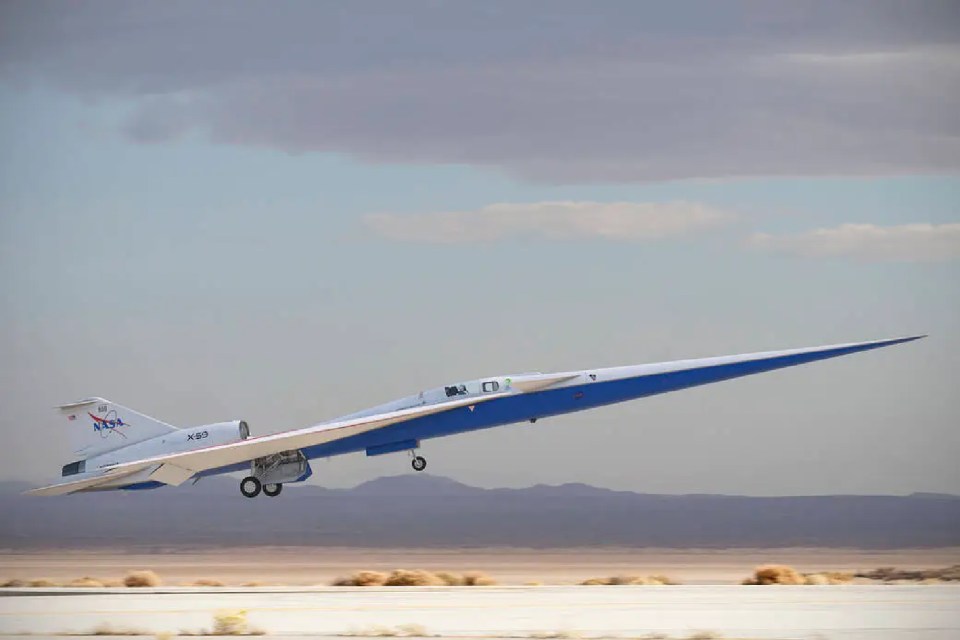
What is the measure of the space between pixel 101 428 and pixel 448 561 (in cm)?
4710

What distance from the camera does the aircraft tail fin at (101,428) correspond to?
55.8 meters

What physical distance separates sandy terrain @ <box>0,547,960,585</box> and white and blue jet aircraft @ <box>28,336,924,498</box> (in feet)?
77.4

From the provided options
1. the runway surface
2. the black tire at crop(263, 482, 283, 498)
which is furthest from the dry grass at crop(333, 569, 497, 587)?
the black tire at crop(263, 482, 283, 498)

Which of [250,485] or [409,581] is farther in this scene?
[250,485]

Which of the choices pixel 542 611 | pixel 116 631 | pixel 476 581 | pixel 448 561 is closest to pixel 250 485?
pixel 476 581

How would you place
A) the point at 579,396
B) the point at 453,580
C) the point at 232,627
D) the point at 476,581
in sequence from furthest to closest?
the point at 579,396 → the point at 453,580 → the point at 476,581 → the point at 232,627

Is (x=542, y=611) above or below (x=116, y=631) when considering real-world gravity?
below

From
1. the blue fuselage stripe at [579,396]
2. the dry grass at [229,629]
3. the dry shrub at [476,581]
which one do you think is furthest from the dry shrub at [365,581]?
the dry grass at [229,629]

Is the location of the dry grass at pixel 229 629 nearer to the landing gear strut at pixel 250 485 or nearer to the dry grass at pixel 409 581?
the dry grass at pixel 409 581

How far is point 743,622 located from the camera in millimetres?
33469

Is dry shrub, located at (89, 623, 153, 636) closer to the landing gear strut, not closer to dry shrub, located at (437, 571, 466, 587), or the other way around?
dry shrub, located at (437, 571, 466, 587)

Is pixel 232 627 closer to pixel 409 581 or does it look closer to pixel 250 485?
pixel 409 581

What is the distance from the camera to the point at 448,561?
99.8 meters

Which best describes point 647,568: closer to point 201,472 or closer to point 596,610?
point 201,472
